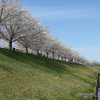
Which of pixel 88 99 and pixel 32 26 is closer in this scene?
pixel 88 99

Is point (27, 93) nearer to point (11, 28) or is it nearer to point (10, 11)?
point (10, 11)

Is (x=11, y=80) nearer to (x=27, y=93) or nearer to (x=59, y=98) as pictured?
(x=27, y=93)

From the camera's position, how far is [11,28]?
138 ft

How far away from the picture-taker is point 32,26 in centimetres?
4281

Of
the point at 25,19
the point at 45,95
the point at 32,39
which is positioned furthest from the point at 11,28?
the point at 45,95

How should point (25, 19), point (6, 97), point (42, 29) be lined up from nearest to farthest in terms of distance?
point (6, 97), point (25, 19), point (42, 29)

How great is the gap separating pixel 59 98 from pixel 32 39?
108 feet

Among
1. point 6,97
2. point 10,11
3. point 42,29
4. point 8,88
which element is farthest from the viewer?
point 42,29

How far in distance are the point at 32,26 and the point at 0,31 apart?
822 centimetres

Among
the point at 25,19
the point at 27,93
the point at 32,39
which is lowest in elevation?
the point at 27,93

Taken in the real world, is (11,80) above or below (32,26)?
below

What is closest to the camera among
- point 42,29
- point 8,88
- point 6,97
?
point 6,97

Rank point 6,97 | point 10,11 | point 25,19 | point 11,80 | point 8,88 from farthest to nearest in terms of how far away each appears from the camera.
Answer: point 25,19
point 10,11
point 11,80
point 8,88
point 6,97

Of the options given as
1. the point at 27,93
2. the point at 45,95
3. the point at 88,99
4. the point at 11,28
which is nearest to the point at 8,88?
the point at 27,93
